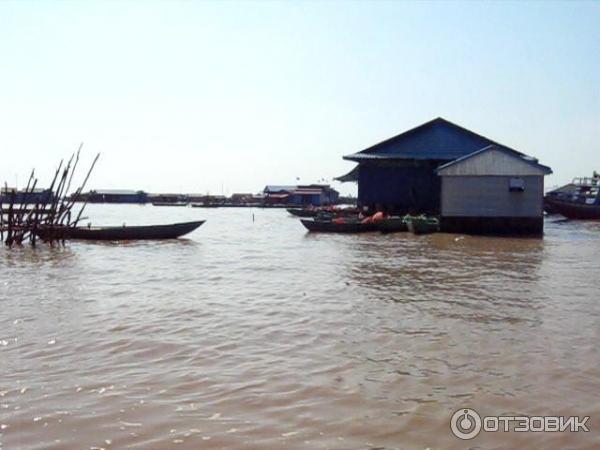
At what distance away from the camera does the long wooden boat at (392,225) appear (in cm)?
2588

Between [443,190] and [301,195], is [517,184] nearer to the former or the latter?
[443,190]

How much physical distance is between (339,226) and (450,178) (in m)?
5.65

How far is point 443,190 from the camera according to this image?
81.4ft

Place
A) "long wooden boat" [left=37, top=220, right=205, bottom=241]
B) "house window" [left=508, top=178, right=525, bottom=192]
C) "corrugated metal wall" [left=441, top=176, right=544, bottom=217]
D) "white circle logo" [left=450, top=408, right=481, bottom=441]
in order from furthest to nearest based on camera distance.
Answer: "corrugated metal wall" [left=441, top=176, right=544, bottom=217]
"house window" [left=508, top=178, right=525, bottom=192]
"long wooden boat" [left=37, top=220, right=205, bottom=241]
"white circle logo" [left=450, top=408, right=481, bottom=441]

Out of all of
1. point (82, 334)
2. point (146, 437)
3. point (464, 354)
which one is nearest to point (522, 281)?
point (464, 354)

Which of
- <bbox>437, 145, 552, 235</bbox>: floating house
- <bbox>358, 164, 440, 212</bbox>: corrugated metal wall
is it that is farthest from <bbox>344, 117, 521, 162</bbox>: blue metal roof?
<bbox>437, 145, 552, 235</bbox>: floating house

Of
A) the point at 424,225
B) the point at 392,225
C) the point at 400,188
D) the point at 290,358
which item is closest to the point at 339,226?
the point at 392,225

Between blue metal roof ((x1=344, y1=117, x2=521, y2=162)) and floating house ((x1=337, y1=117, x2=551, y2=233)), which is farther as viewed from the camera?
blue metal roof ((x1=344, y1=117, x2=521, y2=162))

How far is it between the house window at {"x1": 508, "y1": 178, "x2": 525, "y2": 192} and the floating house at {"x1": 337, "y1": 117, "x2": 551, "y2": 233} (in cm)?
4

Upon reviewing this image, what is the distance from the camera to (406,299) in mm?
9875

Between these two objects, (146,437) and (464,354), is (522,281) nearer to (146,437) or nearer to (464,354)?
(464,354)

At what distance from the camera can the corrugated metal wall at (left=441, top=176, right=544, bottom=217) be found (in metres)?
23.7

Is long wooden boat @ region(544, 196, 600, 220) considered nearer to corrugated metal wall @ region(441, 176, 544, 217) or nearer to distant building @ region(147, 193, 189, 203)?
corrugated metal wall @ region(441, 176, 544, 217)

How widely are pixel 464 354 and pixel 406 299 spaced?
3531 mm
